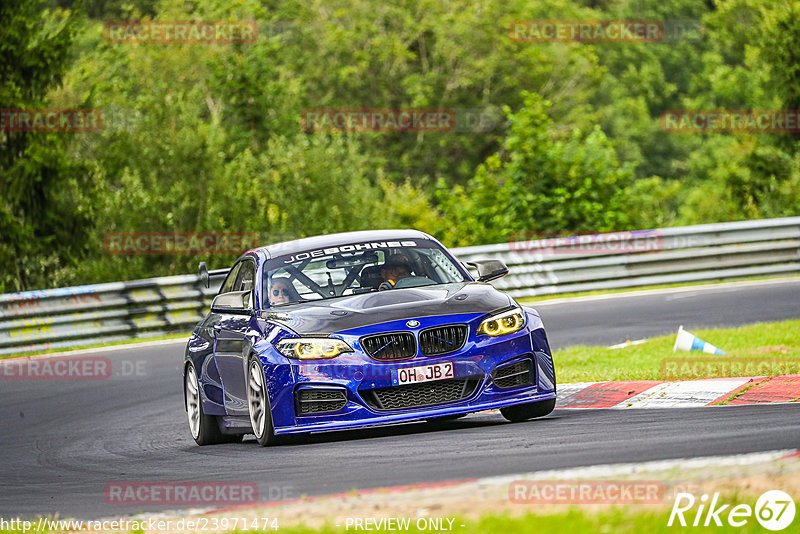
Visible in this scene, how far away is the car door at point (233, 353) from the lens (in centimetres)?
969

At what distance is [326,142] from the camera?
3434 cm

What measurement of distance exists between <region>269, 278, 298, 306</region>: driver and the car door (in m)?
0.20

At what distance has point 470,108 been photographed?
185 ft

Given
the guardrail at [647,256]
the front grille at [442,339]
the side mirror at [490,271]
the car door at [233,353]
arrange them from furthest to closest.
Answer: the guardrail at [647,256], the side mirror at [490,271], the car door at [233,353], the front grille at [442,339]

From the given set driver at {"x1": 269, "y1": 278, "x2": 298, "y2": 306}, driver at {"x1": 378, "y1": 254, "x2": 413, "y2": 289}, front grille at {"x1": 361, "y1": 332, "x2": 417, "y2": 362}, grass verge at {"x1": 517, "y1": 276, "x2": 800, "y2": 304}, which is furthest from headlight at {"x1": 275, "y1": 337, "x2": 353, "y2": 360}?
grass verge at {"x1": 517, "y1": 276, "x2": 800, "y2": 304}

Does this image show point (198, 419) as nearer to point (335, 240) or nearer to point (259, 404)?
point (259, 404)

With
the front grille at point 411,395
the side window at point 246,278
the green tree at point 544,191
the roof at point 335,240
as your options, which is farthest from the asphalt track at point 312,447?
the green tree at point 544,191

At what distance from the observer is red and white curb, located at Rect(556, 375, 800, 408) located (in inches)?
372

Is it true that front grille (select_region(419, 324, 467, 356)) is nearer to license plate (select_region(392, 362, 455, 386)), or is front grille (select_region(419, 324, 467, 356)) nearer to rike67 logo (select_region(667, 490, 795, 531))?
license plate (select_region(392, 362, 455, 386))

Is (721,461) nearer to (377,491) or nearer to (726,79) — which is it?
(377,491)

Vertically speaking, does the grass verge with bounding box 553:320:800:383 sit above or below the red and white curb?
below

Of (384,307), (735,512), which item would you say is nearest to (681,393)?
(384,307)

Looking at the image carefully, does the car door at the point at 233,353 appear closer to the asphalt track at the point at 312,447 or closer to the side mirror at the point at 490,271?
the asphalt track at the point at 312,447

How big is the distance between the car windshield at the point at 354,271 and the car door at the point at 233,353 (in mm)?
288
